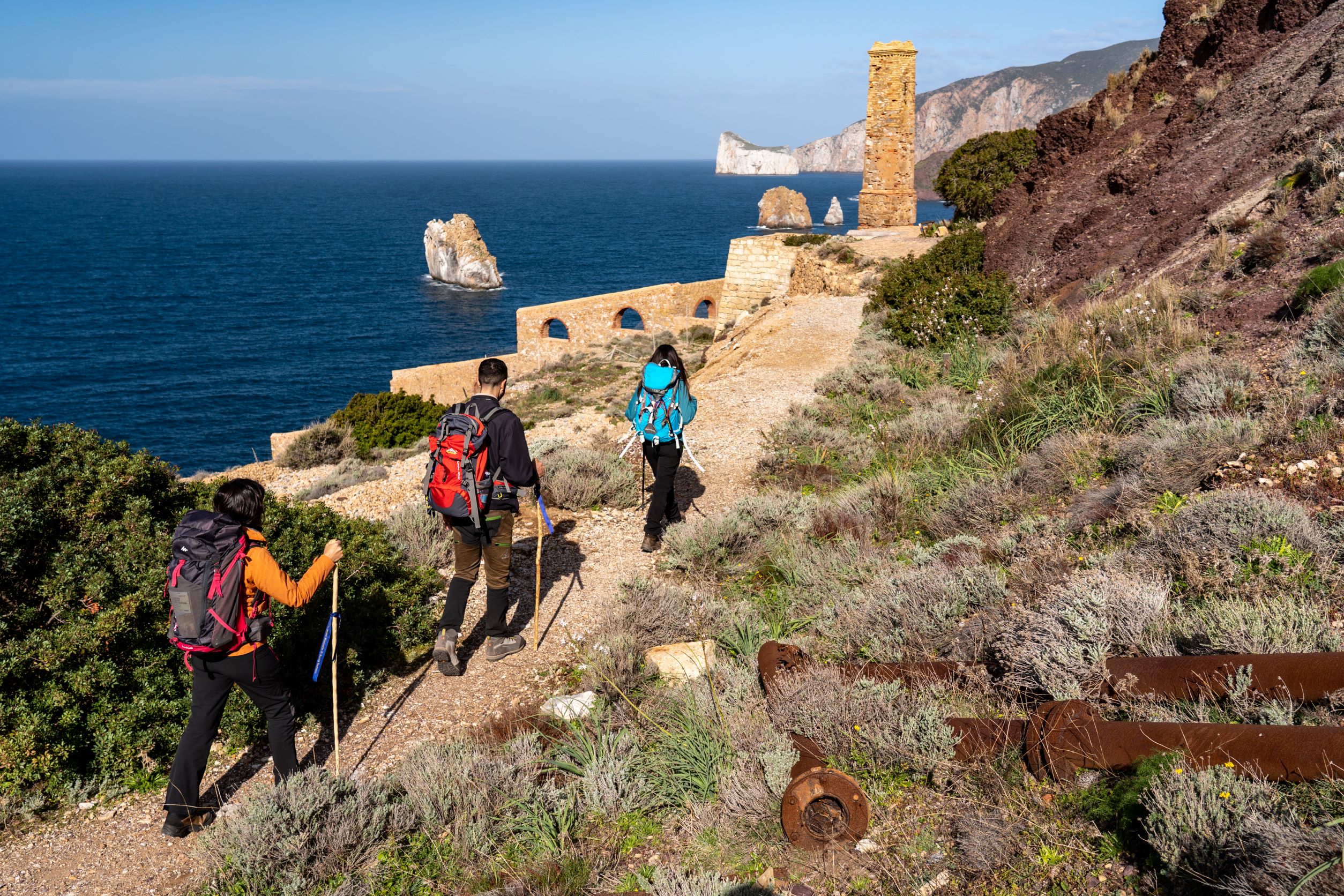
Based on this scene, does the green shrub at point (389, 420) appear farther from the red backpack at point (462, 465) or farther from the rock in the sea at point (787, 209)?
the rock in the sea at point (787, 209)

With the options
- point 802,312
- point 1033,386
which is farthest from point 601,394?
point 1033,386

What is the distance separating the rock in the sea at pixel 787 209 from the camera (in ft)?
331

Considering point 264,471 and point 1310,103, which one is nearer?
point 1310,103

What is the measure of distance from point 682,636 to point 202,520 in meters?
2.93

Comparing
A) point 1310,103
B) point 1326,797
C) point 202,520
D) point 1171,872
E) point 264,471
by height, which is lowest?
point 264,471

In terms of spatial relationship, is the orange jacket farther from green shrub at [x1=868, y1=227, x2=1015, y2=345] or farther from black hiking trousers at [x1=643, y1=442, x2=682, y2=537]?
green shrub at [x1=868, y1=227, x2=1015, y2=345]

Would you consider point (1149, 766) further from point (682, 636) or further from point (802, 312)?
point (802, 312)

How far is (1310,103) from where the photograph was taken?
10172 millimetres

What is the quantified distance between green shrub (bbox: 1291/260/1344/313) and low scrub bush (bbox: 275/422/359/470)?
50.2ft

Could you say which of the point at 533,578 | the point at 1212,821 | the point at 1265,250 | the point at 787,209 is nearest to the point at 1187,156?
the point at 1265,250

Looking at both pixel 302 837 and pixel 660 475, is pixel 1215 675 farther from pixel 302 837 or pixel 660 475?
pixel 660 475

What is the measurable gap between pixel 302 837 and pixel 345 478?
920 centimetres

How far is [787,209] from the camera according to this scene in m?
101

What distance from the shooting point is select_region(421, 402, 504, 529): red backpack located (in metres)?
4.70
